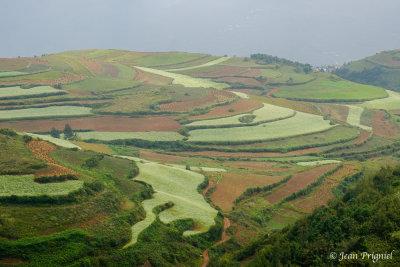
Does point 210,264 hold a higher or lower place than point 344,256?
lower

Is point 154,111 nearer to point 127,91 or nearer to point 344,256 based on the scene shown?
point 127,91

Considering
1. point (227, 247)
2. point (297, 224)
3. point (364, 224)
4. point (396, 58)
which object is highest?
point (396, 58)

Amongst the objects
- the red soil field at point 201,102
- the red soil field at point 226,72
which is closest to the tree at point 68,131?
Result: the red soil field at point 201,102

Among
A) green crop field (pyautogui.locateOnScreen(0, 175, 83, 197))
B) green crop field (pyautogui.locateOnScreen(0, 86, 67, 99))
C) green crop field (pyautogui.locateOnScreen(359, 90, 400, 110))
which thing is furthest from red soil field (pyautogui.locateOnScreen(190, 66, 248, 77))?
green crop field (pyautogui.locateOnScreen(0, 175, 83, 197))

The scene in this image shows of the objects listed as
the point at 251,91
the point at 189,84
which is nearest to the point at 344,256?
the point at 189,84

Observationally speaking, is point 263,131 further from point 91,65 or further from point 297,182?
point 91,65

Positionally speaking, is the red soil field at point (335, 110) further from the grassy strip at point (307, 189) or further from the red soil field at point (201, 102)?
the grassy strip at point (307, 189)

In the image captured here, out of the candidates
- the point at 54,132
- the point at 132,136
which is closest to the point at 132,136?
the point at 132,136

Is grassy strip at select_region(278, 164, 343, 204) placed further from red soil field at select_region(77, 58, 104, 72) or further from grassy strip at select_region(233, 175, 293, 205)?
red soil field at select_region(77, 58, 104, 72)
